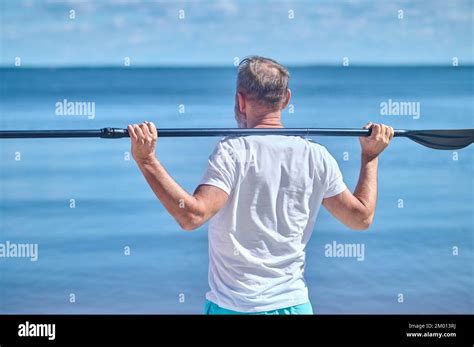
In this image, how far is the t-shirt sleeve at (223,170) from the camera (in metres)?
2.41

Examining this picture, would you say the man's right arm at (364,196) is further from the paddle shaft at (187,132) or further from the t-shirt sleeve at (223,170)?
the t-shirt sleeve at (223,170)

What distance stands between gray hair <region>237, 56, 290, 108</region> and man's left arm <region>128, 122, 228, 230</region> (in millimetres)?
294

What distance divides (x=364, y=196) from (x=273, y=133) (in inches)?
12.8

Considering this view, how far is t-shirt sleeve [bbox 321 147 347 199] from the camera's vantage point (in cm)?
253

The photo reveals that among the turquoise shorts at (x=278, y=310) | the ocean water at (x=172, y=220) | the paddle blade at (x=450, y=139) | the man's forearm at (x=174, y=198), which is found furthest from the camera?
the ocean water at (x=172, y=220)

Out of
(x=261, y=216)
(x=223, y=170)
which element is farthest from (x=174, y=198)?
(x=261, y=216)

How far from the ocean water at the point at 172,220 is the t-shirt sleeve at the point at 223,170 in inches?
34.2

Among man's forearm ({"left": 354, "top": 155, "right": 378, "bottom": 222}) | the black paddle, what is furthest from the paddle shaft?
man's forearm ({"left": 354, "top": 155, "right": 378, "bottom": 222})

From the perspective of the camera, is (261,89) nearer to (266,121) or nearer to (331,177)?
(266,121)

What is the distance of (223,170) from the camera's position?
2.42m

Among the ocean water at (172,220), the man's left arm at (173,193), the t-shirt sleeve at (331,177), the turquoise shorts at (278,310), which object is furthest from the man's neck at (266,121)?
the ocean water at (172,220)

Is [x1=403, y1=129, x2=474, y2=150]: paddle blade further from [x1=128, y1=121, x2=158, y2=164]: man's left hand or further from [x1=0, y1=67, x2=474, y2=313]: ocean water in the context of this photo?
[x1=128, y1=121, x2=158, y2=164]: man's left hand

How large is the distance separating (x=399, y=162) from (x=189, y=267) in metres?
1.23
